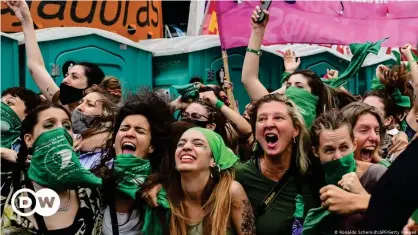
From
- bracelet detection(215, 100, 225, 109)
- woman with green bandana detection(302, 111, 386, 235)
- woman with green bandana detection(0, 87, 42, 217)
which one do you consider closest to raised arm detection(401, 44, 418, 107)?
woman with green bandana detection(302, 111, 386, 235)

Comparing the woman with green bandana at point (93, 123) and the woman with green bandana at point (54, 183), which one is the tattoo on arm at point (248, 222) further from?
the woman with green bandana at point (93, 123)

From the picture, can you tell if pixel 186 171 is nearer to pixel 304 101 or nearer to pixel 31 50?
pixel 304 101

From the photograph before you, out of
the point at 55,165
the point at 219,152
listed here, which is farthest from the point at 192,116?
the point at 55,165

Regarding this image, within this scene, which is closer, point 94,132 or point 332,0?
point 94,132

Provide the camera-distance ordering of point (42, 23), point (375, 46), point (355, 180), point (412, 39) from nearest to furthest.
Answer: point (355, 180)
point (375, 46)
point (412, 39)
point (42, 23)

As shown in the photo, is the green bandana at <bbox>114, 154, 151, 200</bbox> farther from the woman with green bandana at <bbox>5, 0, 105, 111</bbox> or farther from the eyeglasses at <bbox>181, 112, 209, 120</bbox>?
the woman with green bandana at <bbox>5, 0, 105, 111</bbox>

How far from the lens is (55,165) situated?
3258 mm

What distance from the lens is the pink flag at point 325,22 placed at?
20.1ft

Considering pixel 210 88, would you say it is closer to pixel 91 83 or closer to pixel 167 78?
pixel 91 83

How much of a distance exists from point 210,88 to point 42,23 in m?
4.23

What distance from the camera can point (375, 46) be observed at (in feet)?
17.1

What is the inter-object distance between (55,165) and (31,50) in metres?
1.59

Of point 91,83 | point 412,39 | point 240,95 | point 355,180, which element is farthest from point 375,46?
point 240,95

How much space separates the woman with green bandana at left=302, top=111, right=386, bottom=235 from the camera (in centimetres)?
280
